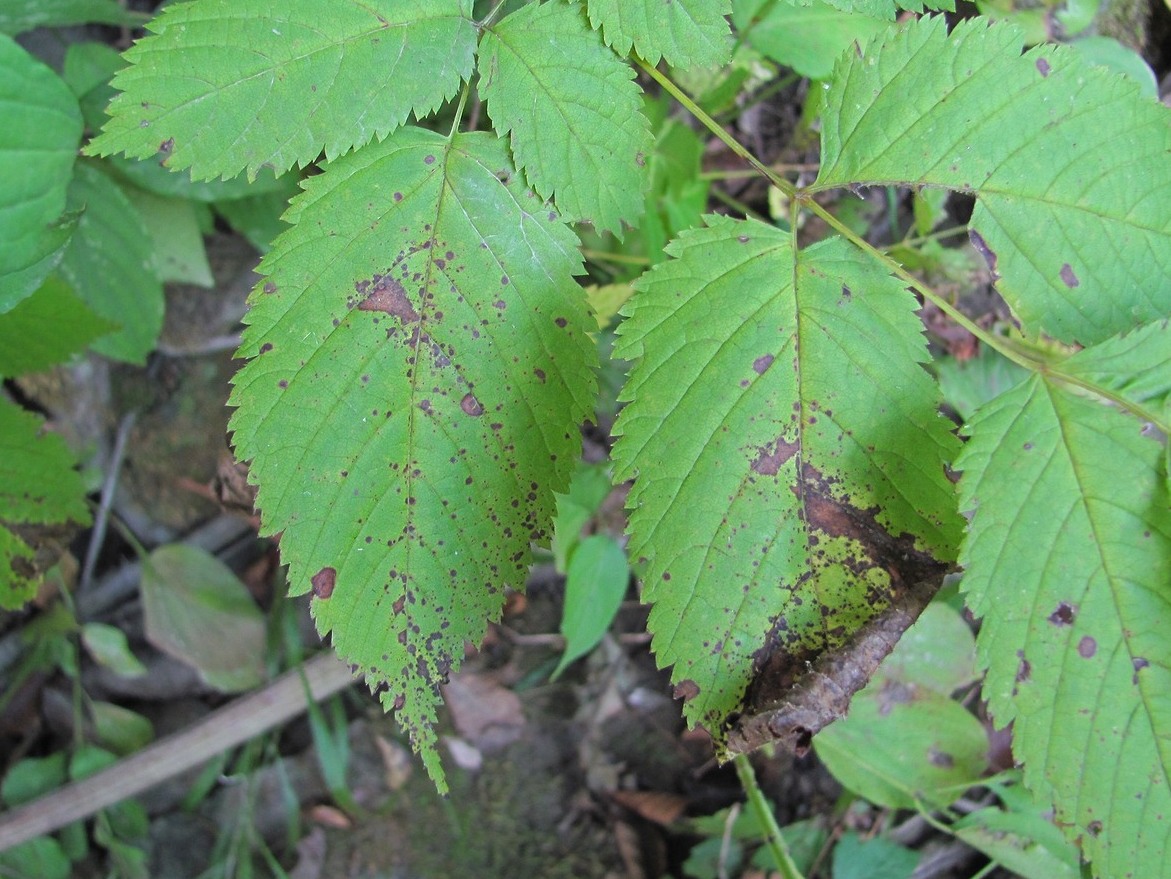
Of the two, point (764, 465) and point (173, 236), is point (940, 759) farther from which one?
point (173, 236)

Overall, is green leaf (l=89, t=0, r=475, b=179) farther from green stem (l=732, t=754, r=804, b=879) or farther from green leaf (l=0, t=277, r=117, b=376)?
green stem (l=732, t=754, r=804, b=879)

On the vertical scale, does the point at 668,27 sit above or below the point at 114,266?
above

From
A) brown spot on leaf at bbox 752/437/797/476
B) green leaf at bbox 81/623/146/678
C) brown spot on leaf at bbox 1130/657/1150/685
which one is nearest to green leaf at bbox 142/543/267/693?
green leaf at bbox 81/623/146/678

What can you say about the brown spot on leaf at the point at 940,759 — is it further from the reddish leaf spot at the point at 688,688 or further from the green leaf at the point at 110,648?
the green leaf at the point at 110,648

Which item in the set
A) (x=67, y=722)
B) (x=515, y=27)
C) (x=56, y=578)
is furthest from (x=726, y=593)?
(x=67, y=722)

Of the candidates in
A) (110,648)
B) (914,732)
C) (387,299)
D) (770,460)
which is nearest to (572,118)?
(387,299)

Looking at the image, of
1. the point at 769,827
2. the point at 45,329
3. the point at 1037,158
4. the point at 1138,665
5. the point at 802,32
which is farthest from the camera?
the point at 802,32
